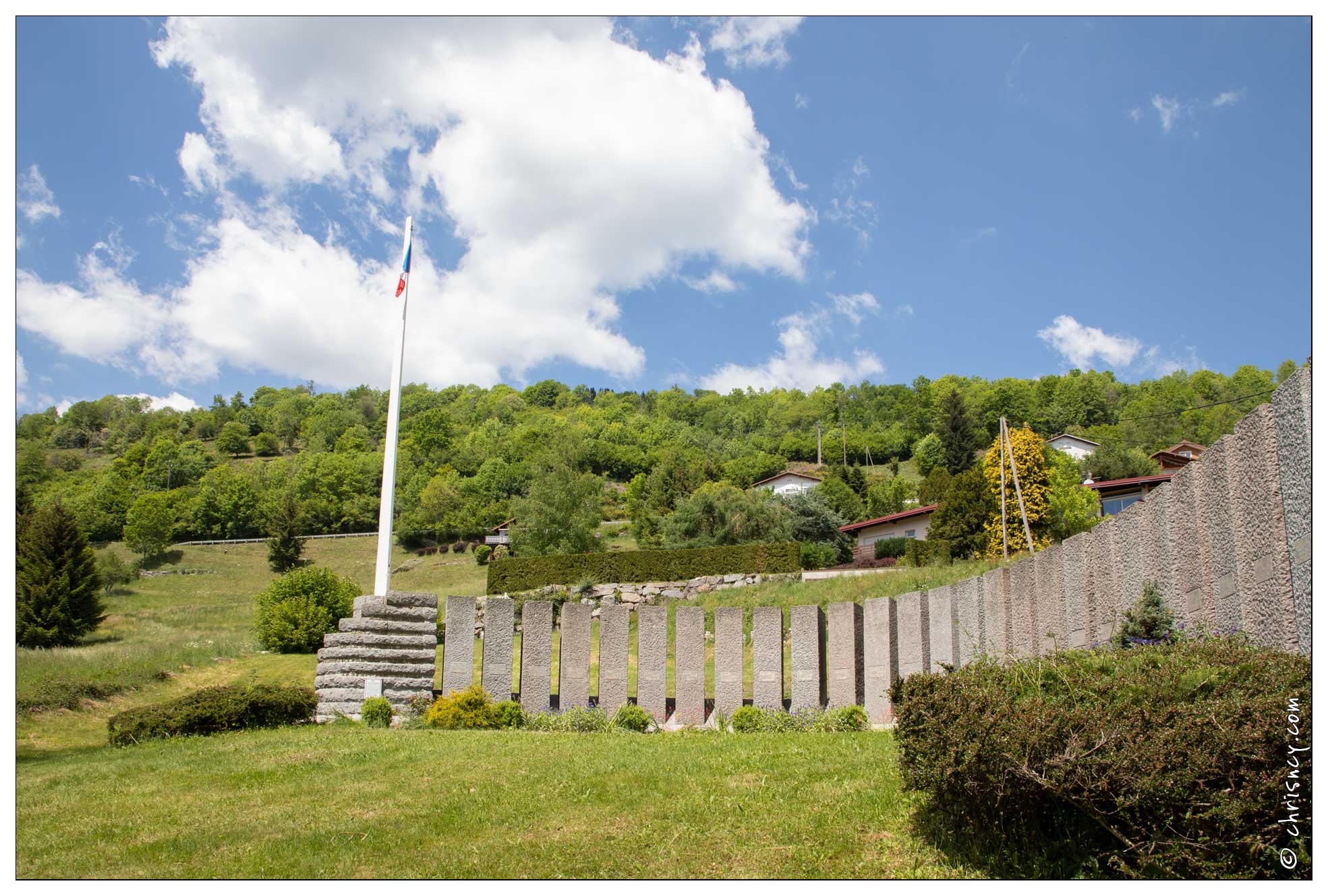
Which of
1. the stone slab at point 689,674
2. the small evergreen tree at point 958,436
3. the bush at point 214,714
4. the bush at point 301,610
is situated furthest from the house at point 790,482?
the bush at point 214,714

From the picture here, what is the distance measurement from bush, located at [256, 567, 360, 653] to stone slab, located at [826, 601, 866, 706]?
16.5 metres

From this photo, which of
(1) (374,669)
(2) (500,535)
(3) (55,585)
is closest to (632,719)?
(1) (374,669)

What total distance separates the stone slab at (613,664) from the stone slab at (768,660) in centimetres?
178

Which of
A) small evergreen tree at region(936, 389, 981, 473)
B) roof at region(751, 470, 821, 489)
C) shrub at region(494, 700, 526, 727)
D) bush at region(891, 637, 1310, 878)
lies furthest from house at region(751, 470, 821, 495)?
→ bush at region(891, 637, 1310, 878)

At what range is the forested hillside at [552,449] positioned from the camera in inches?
2206

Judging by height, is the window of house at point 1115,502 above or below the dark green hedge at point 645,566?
above

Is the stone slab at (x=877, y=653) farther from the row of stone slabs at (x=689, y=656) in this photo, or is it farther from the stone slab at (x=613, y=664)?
the stone slab at (x=613, y=664)

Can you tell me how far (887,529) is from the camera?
5091 cm

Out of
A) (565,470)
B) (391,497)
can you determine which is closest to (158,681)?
(391,497)

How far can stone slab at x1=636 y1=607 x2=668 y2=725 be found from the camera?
1177cm

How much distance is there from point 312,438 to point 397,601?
348 ft

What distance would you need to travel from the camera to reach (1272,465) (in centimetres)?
568

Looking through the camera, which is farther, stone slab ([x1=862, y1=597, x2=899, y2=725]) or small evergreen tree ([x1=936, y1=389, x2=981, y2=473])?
small evergreen tree ([x1=936, y1=389, x2=981, y2=473])

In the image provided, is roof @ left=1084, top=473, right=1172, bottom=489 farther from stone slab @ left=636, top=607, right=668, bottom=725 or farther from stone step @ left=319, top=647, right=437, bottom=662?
stone step @ left=319, top=647, right=437, bottom=662
